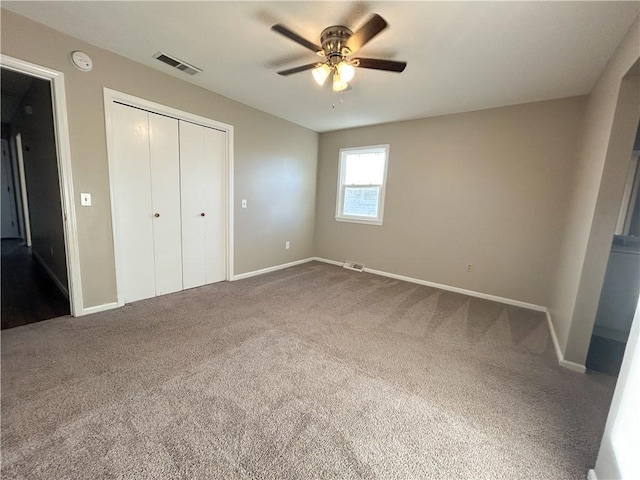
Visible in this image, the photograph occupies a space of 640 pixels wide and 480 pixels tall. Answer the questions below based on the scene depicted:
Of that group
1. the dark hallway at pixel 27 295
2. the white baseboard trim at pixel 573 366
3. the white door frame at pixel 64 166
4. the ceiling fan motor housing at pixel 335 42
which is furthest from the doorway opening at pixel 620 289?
the dark hallway at pixel 27 295

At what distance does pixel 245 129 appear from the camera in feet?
12.0

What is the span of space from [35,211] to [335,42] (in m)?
5.19

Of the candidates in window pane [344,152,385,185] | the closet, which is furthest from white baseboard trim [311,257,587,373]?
the closet

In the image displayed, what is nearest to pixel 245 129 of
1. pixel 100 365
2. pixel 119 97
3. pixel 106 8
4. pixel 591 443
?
pixel 119 97

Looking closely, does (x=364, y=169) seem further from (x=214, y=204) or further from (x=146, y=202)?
(x=146, y=202)

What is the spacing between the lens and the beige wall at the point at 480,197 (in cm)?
302

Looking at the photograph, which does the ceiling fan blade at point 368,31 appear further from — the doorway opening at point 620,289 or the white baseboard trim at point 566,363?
the white baseboard trim at point 566,363

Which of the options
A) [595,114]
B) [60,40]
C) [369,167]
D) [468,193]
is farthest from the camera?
[369,167]

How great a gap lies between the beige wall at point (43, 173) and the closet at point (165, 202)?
0.57 metres

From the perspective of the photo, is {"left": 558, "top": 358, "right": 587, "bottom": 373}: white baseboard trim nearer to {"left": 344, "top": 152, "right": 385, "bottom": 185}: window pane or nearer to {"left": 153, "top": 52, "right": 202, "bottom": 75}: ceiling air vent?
{"left": 344, "top": 152, "right": 385, "bottom": 185}: window pane

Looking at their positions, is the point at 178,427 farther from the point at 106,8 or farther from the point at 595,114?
the point at 595,114

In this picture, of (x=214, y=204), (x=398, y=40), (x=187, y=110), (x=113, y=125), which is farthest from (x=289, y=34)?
(x=214, y=204)

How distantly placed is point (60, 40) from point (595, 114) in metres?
4.72

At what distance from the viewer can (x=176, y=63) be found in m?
2.56
